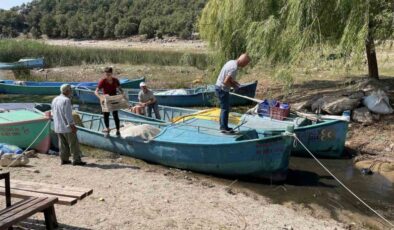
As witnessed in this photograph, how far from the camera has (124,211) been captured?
716 cm

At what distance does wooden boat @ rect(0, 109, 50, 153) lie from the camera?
36.5 feet

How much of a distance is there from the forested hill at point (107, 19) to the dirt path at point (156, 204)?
3125 inches

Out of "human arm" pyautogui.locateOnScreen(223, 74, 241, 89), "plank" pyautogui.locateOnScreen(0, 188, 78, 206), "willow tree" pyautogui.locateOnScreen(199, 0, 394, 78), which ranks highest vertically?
"willow tree" pyautogui.locateOnScreen(199, 0, 394, 78)

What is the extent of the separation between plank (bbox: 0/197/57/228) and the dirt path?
3.29ft

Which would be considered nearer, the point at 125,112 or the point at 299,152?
the point at 299,152

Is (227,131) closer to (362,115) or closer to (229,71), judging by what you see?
(229,71)

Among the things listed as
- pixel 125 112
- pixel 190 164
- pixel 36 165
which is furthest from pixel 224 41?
pixel 36 165

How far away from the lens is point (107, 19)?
379 feet

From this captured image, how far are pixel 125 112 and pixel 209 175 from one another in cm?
465

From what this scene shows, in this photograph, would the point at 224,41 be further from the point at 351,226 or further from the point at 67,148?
the point at 351,226

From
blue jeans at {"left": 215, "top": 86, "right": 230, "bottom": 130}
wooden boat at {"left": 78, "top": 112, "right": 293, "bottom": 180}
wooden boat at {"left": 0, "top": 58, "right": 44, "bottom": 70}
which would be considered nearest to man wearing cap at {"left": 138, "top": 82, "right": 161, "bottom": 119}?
wooden boat at {"left": 78, "top": 112, "right": 293, "bottom": 180}

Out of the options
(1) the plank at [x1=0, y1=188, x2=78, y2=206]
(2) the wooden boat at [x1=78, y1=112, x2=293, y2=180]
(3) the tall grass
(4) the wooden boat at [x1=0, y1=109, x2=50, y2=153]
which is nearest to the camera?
(1) the plank at [x1=0, y1=188, x2=78, y2=206]

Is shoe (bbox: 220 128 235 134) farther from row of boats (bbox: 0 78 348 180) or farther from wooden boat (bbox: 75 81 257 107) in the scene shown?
wooden boat (bbox: 75 81 257 107)

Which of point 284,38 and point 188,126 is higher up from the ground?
point 284,38
